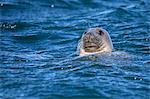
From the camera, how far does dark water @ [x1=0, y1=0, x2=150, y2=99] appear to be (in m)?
8.44

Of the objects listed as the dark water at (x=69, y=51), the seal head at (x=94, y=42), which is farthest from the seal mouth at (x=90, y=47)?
the dark water at (x=69, y=51)

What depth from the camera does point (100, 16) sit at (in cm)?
1559

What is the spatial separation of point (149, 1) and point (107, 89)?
374 inches

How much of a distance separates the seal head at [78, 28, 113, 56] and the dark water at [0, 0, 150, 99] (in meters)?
0.27

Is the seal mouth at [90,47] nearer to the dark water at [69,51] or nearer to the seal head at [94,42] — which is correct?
the seal head at [94,42]

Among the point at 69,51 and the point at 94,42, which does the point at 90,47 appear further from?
the point at 69,51

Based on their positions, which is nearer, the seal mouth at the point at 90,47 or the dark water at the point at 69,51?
the dark water at the point at 69,51

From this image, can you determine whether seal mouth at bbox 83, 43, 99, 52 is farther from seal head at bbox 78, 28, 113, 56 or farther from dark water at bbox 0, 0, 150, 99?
dark water at bbox 0, 0, 150, 99

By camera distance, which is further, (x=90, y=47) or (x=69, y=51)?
(x=69, y=51)

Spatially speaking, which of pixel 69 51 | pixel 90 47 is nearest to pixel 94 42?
pixel 90 47

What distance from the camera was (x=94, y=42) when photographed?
11.2 meters

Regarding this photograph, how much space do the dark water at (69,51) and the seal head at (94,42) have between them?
0.90ft

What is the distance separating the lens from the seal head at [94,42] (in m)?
11.0

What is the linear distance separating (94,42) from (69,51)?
1092mm
